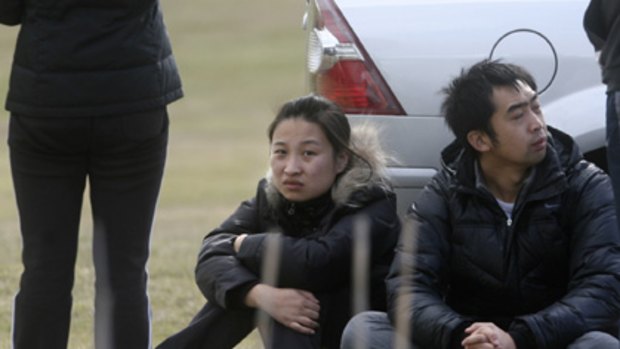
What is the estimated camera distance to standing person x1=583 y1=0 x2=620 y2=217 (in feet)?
13.7

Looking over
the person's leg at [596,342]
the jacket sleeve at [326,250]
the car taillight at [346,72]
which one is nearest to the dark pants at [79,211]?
the jacket sleeve at [326,250]

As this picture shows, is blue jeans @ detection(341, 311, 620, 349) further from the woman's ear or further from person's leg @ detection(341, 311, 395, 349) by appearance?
the woman's ear

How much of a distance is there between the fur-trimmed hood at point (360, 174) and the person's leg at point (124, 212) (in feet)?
2.03

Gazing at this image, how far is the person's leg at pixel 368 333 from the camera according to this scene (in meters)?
5.15

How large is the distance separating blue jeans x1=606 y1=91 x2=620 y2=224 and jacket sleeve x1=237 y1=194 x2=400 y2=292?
130 cm

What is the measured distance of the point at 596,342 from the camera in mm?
4949

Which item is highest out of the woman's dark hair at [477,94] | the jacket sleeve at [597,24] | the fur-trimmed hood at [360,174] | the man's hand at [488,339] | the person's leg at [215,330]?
the jacket sleeve at [597,24]

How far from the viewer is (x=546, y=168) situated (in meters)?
5.19

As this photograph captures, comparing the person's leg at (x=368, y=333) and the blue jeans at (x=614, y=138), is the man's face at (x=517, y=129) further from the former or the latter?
the blue jeans at (x=614, y=138)

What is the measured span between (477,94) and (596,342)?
841mm

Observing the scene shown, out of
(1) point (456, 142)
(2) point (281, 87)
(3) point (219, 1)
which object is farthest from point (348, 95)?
(3) point (219, 1)

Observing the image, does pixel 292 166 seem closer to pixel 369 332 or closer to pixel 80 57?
pixel 369 332

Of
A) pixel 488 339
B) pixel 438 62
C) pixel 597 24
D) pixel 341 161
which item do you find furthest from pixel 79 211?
pixel 597 24

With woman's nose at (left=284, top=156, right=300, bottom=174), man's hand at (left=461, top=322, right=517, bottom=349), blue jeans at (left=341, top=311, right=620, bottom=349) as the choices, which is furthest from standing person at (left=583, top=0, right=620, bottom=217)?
woman's nose at (left=284, top=156, right=300, bottom=174)
